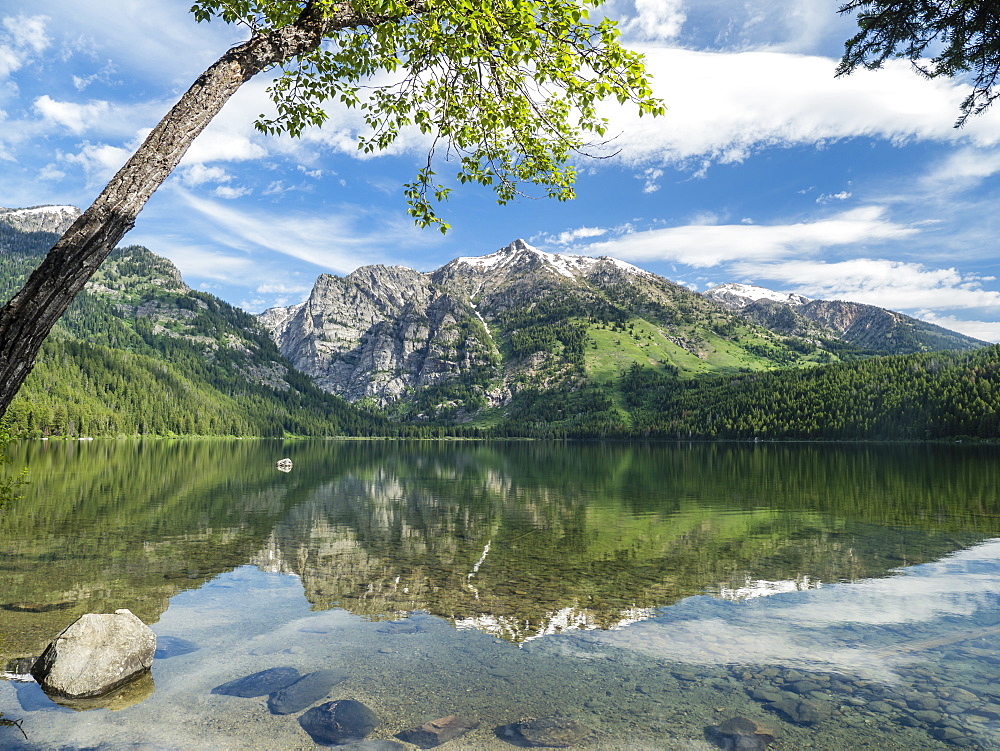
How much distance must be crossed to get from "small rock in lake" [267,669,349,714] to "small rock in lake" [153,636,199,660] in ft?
14.2

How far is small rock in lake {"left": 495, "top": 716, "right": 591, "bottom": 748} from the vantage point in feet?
35.1

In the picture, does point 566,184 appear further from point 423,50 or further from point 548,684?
point 548,684

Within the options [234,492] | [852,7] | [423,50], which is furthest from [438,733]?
[234,492]

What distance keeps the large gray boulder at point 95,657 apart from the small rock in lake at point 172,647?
33.3 inches

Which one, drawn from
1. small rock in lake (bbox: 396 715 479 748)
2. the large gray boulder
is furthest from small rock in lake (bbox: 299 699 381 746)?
the large gray boulder

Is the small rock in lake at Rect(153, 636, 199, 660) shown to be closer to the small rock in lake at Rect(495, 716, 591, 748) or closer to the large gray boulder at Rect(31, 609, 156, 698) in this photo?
the large gray boulder at Rect(31, 609, 156, 698)

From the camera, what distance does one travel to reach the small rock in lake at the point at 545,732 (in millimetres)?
10695

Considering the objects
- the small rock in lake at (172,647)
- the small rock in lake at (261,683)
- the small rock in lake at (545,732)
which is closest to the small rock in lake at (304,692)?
the small rock in lake at (261,683)

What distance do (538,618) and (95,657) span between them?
12.0m

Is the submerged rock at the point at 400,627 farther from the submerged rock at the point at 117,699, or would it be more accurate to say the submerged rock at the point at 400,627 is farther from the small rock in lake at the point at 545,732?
the small rock in lake at the point at 545,732

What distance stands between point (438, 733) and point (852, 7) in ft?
57.9

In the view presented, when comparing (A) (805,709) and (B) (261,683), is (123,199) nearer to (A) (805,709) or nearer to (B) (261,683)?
(B) (261,683)

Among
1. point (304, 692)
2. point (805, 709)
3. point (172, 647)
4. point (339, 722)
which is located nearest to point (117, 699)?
point (172, 647)

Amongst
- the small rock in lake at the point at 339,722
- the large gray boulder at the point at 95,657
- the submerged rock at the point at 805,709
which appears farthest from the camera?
the large gray boulder at the point at 95,657
